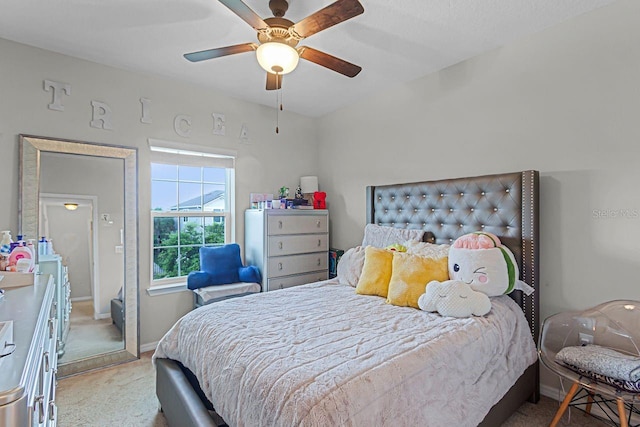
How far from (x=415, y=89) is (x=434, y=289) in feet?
6.61

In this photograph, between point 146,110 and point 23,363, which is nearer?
point 23,363

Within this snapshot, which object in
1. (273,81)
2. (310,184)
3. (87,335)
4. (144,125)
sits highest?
(273,81)

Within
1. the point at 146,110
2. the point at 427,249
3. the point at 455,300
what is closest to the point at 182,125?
the point at 146,110

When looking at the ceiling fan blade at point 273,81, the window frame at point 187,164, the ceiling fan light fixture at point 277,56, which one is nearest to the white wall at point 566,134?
the ceiling fan blade at point 273,81

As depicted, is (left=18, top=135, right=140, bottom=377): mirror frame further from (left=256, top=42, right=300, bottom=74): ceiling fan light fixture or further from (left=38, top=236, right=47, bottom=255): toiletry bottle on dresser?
(left=256, top=42, right=300, bottom=74): ceiling fan light fixture

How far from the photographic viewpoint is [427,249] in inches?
100

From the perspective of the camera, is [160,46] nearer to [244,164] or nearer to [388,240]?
[244,164]

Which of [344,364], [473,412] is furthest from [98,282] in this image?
[473,412]

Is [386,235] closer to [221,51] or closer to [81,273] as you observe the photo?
[221,51]

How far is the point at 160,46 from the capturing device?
2.51 meters

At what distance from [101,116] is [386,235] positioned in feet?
9.07

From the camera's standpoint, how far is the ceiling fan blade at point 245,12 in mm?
1548

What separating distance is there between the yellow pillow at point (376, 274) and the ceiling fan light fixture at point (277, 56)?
1.50m

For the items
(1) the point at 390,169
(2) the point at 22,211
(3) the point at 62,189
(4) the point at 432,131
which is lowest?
(2) the point at 22,211
